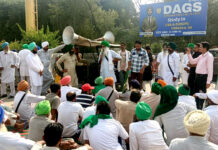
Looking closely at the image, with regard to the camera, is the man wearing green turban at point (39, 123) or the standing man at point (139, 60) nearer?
the man wearing green turban at point (39, 123)

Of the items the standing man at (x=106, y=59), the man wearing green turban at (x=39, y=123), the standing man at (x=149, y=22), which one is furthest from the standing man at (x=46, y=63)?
the standing man at (x=149, y=22)

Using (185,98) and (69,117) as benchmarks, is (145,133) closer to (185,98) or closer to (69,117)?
(185,98)

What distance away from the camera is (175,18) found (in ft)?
49.9

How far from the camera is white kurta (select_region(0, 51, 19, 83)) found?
820cm

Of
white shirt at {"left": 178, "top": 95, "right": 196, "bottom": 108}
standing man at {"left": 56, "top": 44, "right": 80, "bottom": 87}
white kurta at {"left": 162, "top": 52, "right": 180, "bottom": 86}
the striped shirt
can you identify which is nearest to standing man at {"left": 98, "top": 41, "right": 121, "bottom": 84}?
standing man at {"left": 56, "top": 44, "right": 80, "bottom": 87}

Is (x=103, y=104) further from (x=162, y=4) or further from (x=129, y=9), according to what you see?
(x=129, y=9)

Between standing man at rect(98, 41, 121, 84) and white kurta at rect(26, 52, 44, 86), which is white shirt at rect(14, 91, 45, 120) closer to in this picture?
white kurta at rect(26, 52, 44, 86)

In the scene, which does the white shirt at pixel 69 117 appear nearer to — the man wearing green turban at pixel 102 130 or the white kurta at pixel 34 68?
the man wearing green turban at pixel 102 130

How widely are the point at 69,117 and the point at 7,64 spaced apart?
5.41 metres

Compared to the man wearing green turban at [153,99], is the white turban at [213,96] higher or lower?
higher

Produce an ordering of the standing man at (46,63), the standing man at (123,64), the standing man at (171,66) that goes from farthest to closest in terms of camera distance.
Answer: the standing man at (123,64) < the standing man at (46,63) < the standing man at (171,66)

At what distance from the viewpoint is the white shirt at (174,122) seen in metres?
3.25

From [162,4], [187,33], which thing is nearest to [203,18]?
[187,33]

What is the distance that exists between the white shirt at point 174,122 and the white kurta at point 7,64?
645cm
